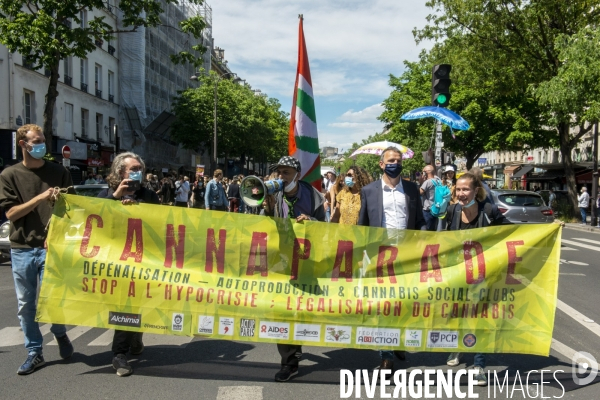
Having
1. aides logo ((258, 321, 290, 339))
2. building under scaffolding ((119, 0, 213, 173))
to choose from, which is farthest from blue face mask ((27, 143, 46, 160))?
building under scaffolding ((119, 0, 213, 173))

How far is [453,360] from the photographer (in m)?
5.13

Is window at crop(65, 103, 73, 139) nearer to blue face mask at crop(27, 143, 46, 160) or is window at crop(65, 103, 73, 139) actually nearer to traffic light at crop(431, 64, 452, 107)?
traffic light at crop(431, 64, 452, 107)

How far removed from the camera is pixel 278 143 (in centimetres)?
7038

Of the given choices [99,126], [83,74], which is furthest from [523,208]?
[99,126]

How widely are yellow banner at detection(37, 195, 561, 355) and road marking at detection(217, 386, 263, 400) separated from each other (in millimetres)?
384

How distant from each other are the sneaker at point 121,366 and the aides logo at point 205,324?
711 millimetres

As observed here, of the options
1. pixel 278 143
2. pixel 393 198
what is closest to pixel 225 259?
pixel 393 198

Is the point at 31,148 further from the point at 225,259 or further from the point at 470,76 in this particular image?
→ the point at 470,76

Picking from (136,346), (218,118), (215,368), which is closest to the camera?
(215,368)

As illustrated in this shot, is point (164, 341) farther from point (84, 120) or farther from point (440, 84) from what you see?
point (84, 120)

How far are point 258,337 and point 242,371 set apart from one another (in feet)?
1.84

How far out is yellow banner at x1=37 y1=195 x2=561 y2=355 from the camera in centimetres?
459

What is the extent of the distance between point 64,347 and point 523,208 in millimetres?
13373

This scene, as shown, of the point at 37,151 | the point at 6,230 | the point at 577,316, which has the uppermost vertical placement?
the point at 37,151
